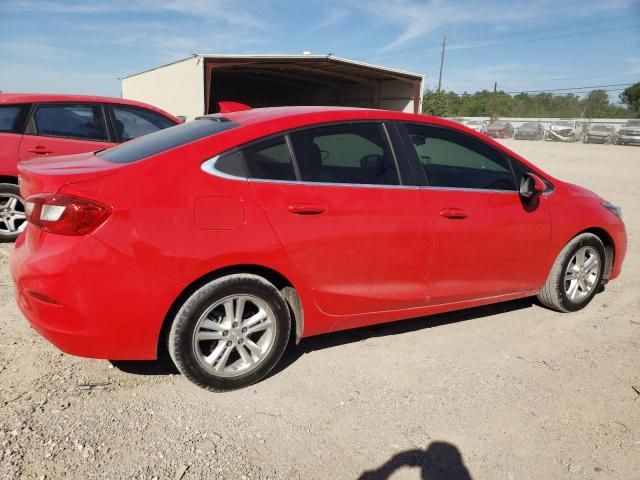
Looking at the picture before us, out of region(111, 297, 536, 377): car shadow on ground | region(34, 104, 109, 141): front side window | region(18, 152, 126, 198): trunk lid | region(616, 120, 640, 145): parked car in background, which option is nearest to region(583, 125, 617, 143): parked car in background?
region(616, 120, 640, 145): parked car in background

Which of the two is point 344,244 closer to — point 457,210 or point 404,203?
point 404,203

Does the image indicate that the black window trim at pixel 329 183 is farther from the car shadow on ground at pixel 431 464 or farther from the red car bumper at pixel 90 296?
the car shadow on ground at pixel 431 464

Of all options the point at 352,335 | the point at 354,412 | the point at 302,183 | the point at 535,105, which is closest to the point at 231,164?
the point at 302,183

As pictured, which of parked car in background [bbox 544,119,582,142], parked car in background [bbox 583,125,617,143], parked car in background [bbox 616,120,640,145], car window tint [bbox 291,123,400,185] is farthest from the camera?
parked car in background [bbox 544,119,582,142]

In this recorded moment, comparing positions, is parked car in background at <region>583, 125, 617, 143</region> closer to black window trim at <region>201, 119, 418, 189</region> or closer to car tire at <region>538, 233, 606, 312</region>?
car tire at <region>538, 233, 606, 312</region>

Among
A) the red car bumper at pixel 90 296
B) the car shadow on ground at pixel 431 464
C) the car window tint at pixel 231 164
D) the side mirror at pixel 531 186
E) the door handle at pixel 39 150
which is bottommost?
the car shadow on ground at pixel 431 464

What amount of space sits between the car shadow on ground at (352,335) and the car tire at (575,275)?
0.31 m

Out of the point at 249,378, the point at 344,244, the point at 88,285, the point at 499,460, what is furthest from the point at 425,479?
the point at 88,285

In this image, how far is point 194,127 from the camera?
3.19 m

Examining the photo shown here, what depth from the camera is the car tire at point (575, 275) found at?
4.11 metres

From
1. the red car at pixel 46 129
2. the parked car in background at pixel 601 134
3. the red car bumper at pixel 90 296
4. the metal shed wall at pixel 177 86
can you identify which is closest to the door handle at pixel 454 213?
the red car bumper at pixel 90 296

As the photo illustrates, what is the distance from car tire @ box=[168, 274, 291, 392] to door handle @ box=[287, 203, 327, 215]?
1.42ft

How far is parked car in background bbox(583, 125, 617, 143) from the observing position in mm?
35000

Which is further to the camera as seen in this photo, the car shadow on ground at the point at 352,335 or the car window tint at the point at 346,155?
the car shadow on ground at the point at 352,335
